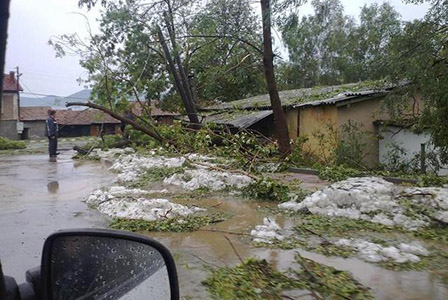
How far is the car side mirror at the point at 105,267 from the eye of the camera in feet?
4.22

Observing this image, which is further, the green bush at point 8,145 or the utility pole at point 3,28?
the green bush at point 8,145

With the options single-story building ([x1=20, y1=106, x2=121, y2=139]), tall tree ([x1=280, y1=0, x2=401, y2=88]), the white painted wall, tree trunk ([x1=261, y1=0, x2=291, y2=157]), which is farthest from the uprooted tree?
single-story building ([x1=20, y1=106, x2=121, y2=139])

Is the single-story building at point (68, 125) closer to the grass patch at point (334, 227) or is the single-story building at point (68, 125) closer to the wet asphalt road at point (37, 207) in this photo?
the wet asphalt road at point (37, 207)

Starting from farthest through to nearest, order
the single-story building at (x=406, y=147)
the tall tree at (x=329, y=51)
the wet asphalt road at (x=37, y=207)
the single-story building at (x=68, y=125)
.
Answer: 1. the single-story building at (x=68, y=125)
2. the tall tree at (x=329, y=51)
3. the single-story building at (x=406, y=147)
4. the wet asphalt road at (x=37, y=207)

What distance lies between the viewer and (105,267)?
1418mm

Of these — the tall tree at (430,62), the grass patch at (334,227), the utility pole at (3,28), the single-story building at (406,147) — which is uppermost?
the tall tree at (430,62)

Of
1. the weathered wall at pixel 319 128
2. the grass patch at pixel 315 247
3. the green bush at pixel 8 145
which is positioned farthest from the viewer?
the green bush at pixel 8 145

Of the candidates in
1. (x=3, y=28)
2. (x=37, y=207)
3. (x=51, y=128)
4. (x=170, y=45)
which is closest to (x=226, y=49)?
(x=170, y=45)

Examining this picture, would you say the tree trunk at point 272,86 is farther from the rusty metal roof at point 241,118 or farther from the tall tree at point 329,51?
the tall tree at point 329,51

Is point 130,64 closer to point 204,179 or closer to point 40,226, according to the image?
point 204,179

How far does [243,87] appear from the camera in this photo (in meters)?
29.4

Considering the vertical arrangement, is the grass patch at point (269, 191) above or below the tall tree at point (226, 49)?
below

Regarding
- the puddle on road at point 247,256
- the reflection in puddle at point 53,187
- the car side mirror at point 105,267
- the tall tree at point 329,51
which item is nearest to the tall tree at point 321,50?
the tall tree at point 329,51

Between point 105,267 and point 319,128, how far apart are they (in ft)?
51.4
